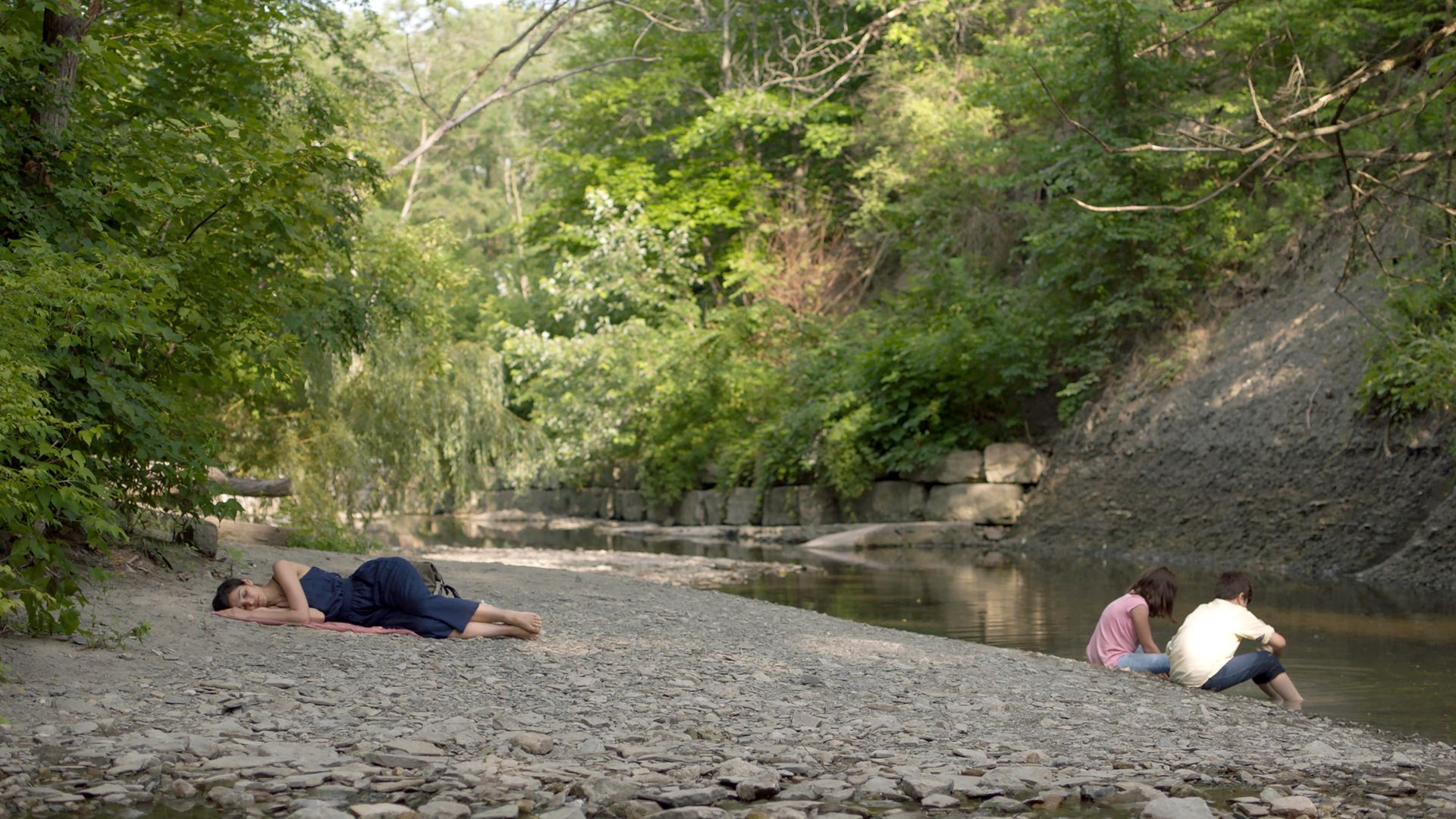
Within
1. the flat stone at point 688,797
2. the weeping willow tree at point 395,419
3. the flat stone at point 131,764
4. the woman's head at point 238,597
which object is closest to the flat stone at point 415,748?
the flat stone at point 131,764

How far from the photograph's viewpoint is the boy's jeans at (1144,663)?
8.29m

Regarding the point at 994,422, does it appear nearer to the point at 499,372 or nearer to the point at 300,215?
the point at 499,372

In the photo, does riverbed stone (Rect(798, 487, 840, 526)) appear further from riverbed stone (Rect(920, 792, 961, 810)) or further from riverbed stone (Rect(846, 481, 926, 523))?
riverbed stone (Rect(920, 792, 961, 810))

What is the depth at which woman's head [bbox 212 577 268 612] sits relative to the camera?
25.2 ft

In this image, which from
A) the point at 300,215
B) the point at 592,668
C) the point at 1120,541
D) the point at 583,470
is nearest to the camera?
the point at 592,668

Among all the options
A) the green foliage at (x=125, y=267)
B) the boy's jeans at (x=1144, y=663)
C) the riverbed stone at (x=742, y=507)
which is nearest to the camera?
the green foliage at (x=125, y=267)

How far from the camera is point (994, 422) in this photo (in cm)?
2355

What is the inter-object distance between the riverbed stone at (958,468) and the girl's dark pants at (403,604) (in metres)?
15.8

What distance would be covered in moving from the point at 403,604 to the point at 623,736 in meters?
2.88

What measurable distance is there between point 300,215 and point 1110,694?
6.62 metres

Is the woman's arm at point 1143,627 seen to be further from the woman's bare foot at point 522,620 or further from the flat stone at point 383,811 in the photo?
the flat stone at point 383,811

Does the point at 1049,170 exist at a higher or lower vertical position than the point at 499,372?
higher

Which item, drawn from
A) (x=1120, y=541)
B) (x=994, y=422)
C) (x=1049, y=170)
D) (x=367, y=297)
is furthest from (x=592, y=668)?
(x=994, y=422)

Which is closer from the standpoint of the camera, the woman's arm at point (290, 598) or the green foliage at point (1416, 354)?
the woman's arm at point (290, 598)
